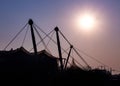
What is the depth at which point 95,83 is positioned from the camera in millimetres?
45906

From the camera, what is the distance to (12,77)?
39094mm

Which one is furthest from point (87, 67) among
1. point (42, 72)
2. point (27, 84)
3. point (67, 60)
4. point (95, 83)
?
point (27, 84)

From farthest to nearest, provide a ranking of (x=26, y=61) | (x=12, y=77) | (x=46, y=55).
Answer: (x=46, y=55) → (x=26, y=61) → (x=12, y=77)

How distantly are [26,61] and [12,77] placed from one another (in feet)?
13.6

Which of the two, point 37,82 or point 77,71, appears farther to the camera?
point 77,71

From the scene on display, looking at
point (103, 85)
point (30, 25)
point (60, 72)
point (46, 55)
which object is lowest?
point (103, 85)

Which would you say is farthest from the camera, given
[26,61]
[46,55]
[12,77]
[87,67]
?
[87,67]

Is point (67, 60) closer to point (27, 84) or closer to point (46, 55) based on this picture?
point (46, 55)

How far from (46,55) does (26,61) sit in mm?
7374

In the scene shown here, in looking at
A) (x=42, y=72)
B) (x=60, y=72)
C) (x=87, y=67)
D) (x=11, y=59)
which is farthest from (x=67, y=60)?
(x=11, y=59)

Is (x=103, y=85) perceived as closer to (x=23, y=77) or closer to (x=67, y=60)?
(x=67, y=60)

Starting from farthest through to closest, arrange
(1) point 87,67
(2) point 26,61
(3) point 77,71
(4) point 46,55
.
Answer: (1) point 87,67
(4) point 46,55
(3) point 77,71
(2) point 26,61

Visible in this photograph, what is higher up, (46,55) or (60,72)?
(46,55)

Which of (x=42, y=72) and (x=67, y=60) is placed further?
(x=67, y=60)
